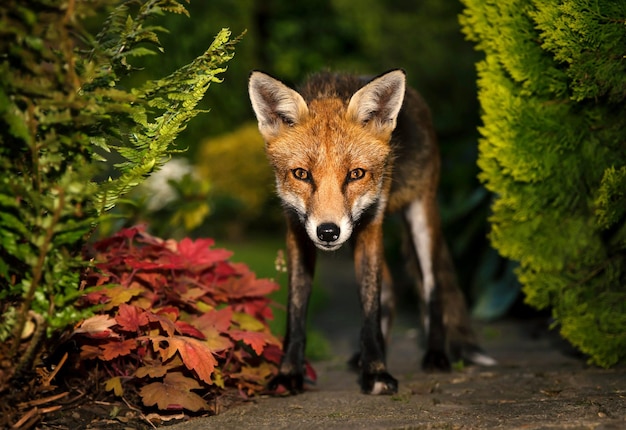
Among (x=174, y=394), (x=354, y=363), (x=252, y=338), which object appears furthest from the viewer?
(x=354, y=363)

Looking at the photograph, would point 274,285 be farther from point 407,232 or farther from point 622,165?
point 622,165

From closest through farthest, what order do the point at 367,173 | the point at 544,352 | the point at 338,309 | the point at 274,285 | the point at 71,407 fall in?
the point at 71,407 → the point at 367,173 → the point at 274,285 → the point at 544,352 → the point at 338,309

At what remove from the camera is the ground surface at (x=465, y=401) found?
308 centimetres

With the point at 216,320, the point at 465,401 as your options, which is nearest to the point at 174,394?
the point at 216,320

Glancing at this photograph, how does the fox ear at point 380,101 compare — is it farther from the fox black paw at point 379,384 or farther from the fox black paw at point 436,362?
the fox black paw at point 436,362

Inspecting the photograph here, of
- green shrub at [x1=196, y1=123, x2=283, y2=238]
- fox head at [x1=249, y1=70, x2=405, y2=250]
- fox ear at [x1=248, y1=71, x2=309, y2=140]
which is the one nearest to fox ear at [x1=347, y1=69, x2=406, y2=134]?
fox head at [x1=249, y1=70, x2=405, y2=250]

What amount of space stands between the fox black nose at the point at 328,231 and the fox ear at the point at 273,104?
0.75 m

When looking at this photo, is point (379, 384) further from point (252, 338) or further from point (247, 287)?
point (247, 287)

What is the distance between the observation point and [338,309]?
8477mm

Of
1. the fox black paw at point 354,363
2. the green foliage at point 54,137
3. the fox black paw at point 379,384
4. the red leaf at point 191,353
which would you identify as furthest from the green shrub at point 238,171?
the green foliage at point 54,137

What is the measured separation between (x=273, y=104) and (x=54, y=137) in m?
1.66

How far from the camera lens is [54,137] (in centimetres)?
271

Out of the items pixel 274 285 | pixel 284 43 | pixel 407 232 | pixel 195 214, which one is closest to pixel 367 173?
pixel 274 285

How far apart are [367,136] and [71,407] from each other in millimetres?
2037
